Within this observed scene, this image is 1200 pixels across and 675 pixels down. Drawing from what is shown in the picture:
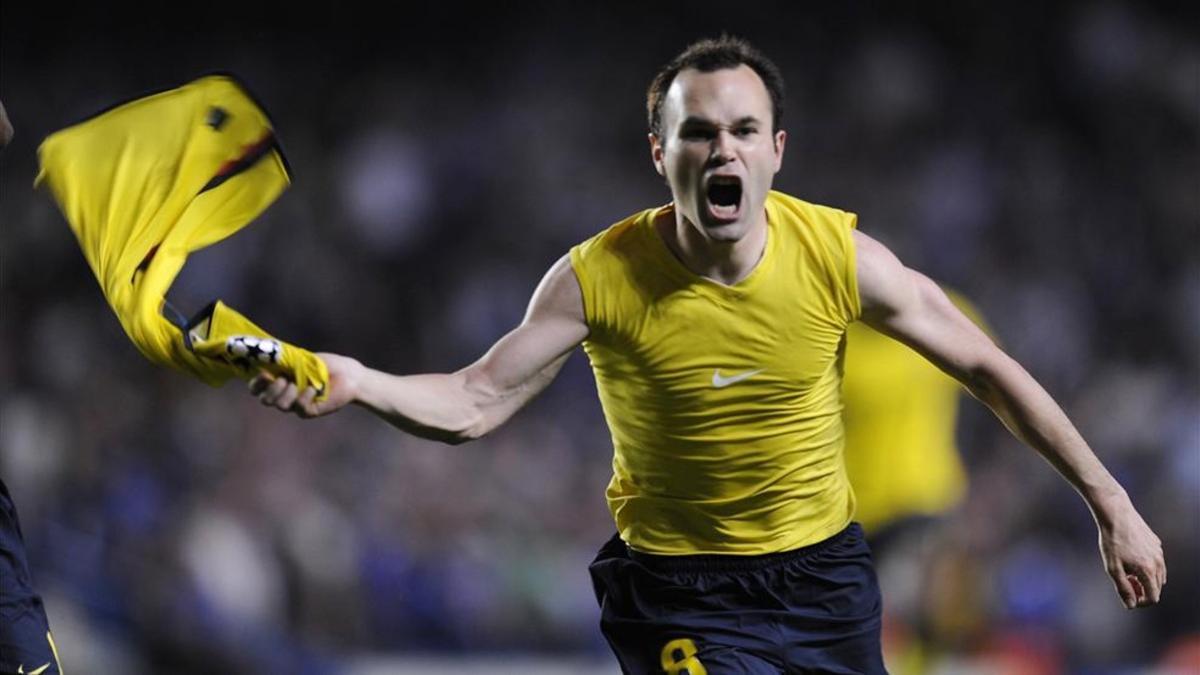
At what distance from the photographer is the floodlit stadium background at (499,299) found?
6746mm

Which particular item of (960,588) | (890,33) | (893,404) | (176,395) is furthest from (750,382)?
(890,33)

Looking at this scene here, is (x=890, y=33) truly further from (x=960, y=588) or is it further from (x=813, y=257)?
(x=813, y=257)

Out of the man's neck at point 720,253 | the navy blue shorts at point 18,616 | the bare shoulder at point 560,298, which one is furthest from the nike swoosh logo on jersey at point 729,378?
the navy blue shorts at point 18,616

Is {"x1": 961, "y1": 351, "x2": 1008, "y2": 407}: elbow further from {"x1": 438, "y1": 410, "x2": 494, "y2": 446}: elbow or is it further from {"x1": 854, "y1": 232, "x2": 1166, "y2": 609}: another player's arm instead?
{"x1": 438, "y1": 410, "x2": 494, "y2": 446}: elbow

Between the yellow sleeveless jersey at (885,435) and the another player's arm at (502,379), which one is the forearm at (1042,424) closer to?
the another player's arm at (502,379)

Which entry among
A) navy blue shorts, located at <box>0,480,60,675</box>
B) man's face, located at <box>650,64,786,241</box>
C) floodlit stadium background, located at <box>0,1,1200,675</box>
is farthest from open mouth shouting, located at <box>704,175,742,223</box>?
floodlit stadium background, located at <box>0,1,1200,675</box>

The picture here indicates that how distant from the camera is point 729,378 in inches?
127

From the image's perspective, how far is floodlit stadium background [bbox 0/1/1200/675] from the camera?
6746 mm

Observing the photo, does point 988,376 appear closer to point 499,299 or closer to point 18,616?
point 18,616

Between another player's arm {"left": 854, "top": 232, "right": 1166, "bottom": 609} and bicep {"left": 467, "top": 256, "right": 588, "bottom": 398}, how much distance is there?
57cm

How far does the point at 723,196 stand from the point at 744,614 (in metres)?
0.83

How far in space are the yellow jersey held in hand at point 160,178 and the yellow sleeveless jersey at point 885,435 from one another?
2.24 meters

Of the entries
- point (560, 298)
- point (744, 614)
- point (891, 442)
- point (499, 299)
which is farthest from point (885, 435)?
point (499, 299)

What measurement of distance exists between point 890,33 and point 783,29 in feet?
1.76
